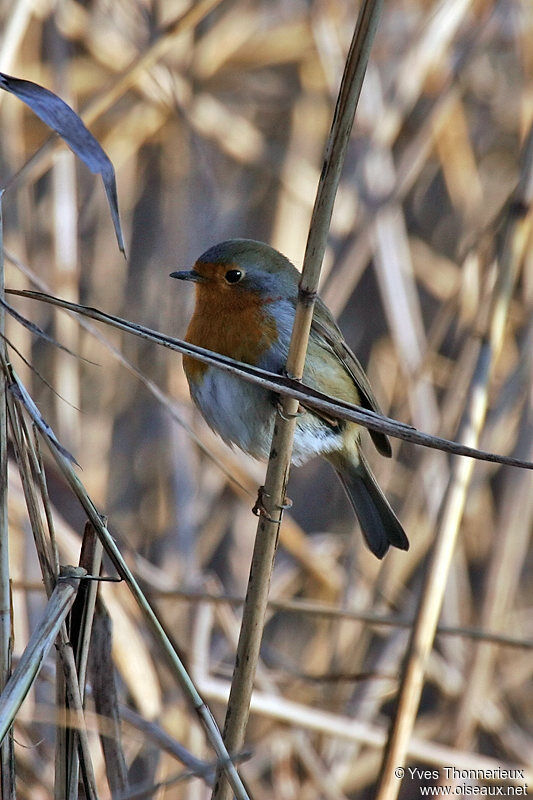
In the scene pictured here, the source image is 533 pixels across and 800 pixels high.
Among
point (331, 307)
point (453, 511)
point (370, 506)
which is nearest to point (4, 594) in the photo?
point (453, 511)

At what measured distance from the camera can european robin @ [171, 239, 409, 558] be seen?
6.12 feet

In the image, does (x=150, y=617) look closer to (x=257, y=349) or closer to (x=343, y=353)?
A: (x=257, y=349)

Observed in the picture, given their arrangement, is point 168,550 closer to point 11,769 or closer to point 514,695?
point 514,695

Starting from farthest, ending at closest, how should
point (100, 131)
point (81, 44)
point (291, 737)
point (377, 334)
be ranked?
point (377, 334) < point (81, 44) < point (100, 131) < point (291, 737)

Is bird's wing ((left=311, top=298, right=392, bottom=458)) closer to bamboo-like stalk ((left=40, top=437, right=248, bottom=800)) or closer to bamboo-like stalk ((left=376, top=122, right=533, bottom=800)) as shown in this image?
bamboo-like stalk ((left=376, top=122, right=533, bottom=800))

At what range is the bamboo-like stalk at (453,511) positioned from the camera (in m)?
1.70

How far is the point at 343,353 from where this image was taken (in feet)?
6.81

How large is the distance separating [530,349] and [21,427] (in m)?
1.89

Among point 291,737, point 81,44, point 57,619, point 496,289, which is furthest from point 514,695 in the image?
point 81,44

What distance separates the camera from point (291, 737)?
2789 mm

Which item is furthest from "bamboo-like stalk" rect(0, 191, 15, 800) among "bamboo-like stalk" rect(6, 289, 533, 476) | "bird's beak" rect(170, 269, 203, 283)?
"bird's beak" rect(170, 269, 203, 283)

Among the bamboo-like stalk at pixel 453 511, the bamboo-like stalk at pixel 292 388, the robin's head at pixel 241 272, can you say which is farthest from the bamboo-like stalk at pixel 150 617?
the robin's head at pixel 241 272

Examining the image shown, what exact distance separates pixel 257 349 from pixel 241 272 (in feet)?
0.79

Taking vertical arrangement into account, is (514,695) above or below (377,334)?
below
